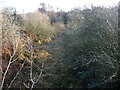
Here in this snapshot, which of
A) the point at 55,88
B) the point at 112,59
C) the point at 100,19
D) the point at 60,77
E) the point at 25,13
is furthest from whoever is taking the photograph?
the point at 25,13

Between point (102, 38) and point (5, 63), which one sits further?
point (5, 63)

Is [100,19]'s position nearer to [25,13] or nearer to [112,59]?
[112,59]

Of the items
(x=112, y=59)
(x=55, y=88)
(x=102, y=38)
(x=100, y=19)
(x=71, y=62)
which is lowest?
(x=55, y=88)

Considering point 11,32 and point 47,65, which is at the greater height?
point 11,32

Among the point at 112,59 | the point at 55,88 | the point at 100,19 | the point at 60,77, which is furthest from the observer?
the point at 60,77

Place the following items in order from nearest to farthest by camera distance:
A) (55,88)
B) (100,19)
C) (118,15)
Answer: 1. (118,15)
2. (100,19)
3. (55,88)

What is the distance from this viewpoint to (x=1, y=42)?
258 inches

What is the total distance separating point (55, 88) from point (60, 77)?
49 centimetres

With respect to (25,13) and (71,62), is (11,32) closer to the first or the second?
(71,62)

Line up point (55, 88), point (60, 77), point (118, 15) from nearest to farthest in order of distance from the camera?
1. point (118, 15)
2. point (55, 88)
3. point (60, 77)

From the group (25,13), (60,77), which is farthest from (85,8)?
(25,13)

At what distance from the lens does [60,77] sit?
21.4ft

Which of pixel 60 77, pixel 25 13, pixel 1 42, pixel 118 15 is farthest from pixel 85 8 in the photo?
pixel 25 13

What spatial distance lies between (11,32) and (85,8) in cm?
282
